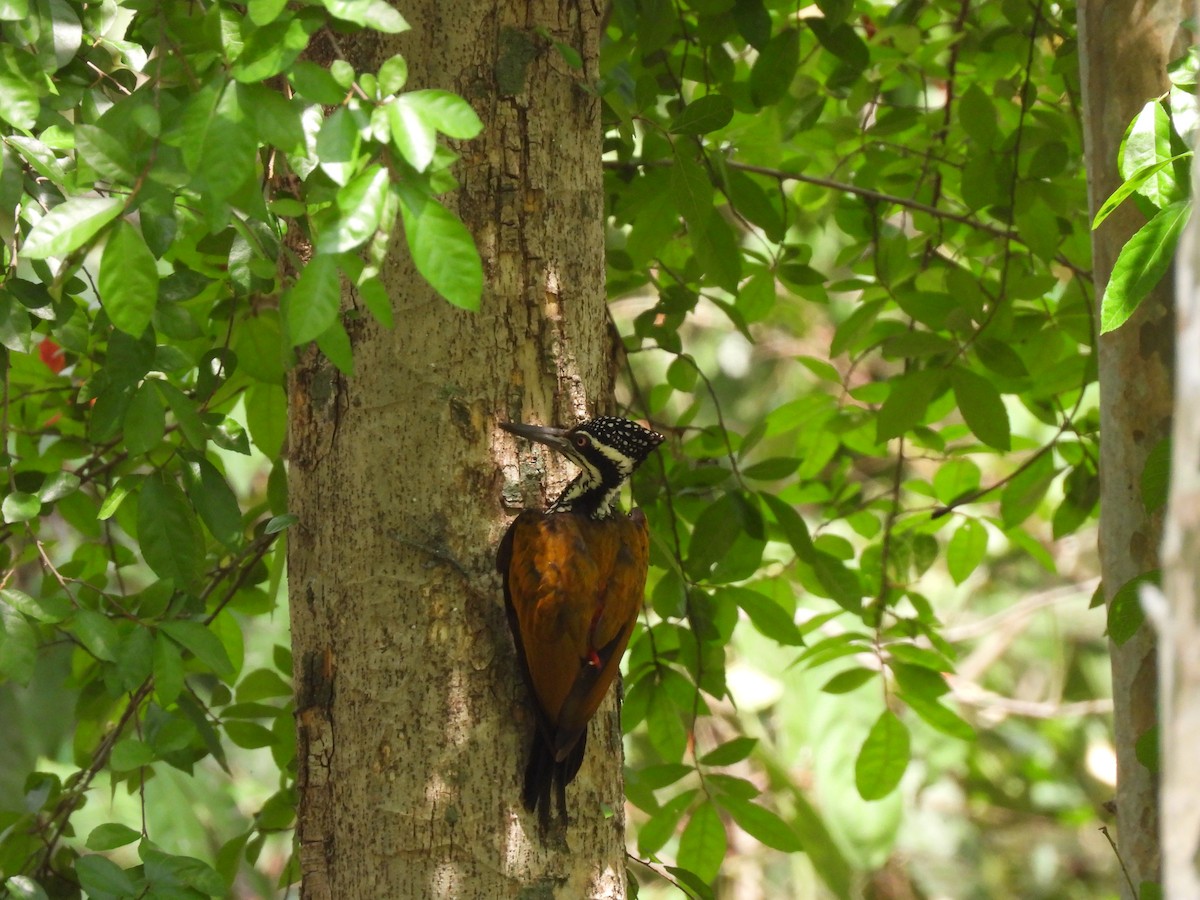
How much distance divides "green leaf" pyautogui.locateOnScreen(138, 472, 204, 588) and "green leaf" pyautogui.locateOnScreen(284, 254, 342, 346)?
1.02 m

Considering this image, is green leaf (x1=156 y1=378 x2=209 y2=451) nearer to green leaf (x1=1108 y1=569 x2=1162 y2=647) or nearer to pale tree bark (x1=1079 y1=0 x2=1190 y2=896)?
green leaf (x1=1108 y1=569 x2=1162 y2=647)

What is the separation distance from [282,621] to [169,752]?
→ 469 cm

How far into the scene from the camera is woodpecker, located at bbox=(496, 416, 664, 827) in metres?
2.44

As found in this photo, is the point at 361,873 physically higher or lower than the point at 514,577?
lower

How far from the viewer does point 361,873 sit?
94.3 inches

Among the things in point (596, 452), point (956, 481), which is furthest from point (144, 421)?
point (956, 481)

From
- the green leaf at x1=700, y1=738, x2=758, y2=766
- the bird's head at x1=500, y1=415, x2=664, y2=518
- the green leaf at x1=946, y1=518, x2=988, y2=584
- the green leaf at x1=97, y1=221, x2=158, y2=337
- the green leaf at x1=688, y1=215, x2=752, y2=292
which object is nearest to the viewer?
the green leaf at x1=97, y1=221, x2=158, y2=337

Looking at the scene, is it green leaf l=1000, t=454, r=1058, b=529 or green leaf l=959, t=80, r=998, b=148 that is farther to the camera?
green leaf l=1000, t=454, r=1058, b=529

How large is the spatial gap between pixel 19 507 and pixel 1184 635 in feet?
6.54

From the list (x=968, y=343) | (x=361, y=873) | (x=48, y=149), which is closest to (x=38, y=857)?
(x=361, y=873)

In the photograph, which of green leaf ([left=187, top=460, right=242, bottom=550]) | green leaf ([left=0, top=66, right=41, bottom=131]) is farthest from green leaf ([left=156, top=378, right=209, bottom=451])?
green leaf ([left=0, top=66, right=41, bottom=131])

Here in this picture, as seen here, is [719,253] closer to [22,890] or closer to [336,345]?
[336,345]

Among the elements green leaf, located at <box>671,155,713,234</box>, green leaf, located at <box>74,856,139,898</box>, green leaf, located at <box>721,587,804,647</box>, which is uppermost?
green leaf, located at <box>671,155,713,234</box>

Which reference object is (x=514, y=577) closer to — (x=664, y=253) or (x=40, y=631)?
(x=40, y=631)
